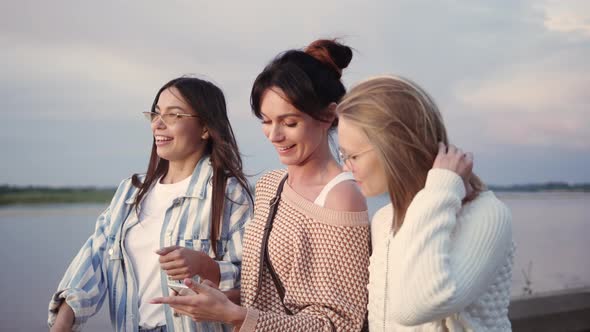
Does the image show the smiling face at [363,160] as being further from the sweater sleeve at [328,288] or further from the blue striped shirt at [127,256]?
the blue striped shirt at [127,256]

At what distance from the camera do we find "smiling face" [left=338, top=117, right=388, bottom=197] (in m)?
1.99

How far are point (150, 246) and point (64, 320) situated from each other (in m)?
0.45

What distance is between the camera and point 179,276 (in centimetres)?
246

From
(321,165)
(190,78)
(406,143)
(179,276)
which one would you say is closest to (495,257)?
(406,143)

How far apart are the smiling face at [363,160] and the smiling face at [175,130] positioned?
1013mm

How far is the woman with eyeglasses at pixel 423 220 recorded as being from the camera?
181 cm

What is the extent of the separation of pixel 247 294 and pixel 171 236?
541 mm

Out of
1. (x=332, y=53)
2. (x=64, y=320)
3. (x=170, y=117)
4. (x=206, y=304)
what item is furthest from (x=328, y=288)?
(x=64, y=320)

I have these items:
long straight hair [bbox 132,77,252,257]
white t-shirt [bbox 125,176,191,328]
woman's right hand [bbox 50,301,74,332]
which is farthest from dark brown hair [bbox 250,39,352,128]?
woman's right hand [bbox 50,301,74,332]

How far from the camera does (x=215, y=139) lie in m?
2.93

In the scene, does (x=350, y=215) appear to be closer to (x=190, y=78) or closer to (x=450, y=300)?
(x=450, y=300)

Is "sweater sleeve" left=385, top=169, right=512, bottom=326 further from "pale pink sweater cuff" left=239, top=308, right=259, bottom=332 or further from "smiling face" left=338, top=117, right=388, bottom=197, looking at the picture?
"pale pink sweater cuff" left=239, top=308, right=259, bottom=332

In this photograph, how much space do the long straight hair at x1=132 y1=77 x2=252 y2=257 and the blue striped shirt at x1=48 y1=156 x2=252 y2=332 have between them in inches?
1.2

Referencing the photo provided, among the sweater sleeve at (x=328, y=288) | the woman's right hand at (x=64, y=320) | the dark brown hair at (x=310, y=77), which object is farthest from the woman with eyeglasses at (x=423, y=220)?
the woman's right hand at (x=64, y=320)
